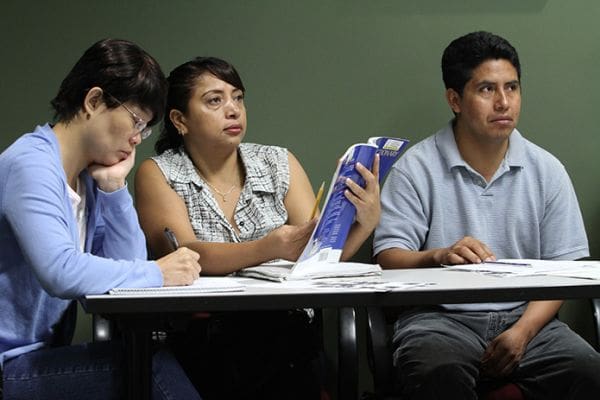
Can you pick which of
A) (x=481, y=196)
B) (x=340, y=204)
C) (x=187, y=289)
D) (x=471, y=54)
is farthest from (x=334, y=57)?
(x=187, y=289)

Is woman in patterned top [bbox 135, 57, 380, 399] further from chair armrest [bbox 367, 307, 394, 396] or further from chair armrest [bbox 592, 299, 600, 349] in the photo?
chair armrest [bbox 592, 299, 600, 349]

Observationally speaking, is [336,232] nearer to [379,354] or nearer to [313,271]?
[313,271]

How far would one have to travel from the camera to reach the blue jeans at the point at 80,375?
70.1 inches

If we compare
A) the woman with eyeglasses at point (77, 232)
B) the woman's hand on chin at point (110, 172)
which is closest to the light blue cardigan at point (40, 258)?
the woman with eyeglasses at point (77, 232)

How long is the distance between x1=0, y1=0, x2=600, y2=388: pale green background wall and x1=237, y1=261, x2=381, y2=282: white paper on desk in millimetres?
991

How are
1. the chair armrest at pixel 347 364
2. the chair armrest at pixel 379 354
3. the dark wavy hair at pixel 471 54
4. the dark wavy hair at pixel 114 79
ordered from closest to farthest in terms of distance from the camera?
the dark wavy hair at pixel 114 79, the chair armrest at pixel 347 364, the chair armrest at pixel 379 354, the dark wavy hair at pixel 471 54

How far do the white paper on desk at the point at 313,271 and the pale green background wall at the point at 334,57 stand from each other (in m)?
0.99

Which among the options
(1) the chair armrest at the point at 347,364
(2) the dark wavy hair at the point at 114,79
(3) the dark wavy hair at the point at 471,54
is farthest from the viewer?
(3) the dark wavy hair at the point at 471,54

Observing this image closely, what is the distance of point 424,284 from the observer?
6.20 feet

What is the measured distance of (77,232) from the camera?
6.50 feet

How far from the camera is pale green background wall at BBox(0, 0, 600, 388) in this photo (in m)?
3.05

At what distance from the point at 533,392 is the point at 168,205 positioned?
1.14 m

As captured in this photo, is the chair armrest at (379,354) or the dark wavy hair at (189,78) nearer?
the chair armrest at (379,354)

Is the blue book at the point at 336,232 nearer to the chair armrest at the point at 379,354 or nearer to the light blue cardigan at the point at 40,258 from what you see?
the chair armrest at the point at 379,354
